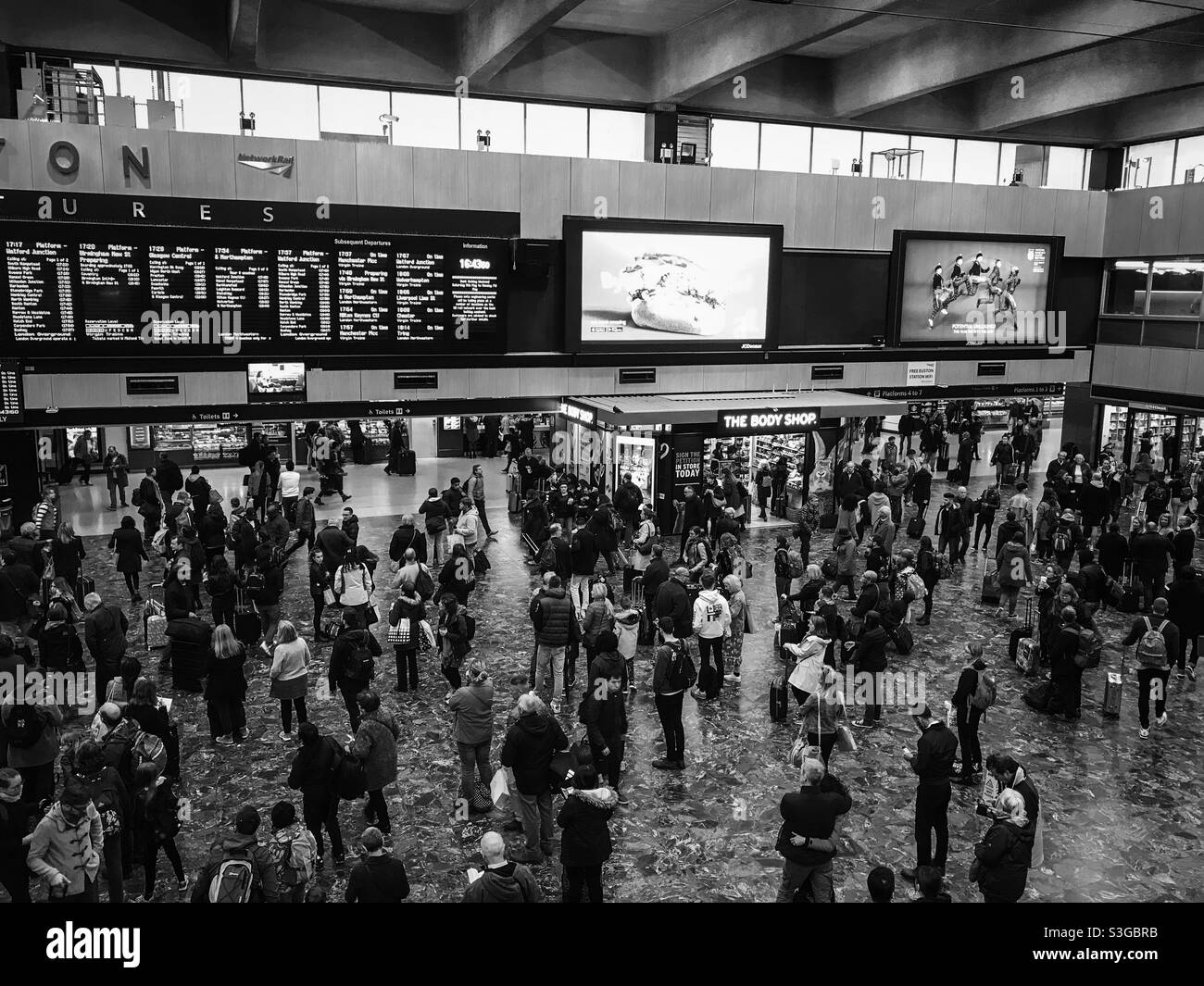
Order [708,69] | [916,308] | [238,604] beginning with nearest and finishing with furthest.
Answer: [238,604] → [708,69] → [916,308]

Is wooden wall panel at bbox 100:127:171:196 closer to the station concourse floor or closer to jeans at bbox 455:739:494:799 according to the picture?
the station concourse floor

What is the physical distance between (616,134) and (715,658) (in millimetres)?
15669

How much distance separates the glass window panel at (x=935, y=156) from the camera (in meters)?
26.8

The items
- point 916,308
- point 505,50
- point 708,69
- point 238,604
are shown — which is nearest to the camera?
point 238,604

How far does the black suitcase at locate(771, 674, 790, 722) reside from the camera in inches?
434

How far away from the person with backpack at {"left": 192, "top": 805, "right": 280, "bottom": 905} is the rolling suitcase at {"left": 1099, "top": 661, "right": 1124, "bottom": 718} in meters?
9.51

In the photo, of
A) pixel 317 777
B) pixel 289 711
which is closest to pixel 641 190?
pixel 289 711

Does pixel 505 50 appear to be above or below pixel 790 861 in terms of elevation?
above

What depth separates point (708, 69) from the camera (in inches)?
794

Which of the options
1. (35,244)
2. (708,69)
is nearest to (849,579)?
(708,69)

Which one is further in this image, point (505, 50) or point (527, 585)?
point (505, 50)

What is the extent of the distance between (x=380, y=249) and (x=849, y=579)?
1016 cm

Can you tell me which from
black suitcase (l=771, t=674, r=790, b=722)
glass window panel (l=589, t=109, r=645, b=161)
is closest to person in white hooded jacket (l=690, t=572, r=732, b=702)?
black suitcase (l=771, t=674, r=790, b=722)

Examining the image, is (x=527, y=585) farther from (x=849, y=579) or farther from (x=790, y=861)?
(x=790, y=861)
